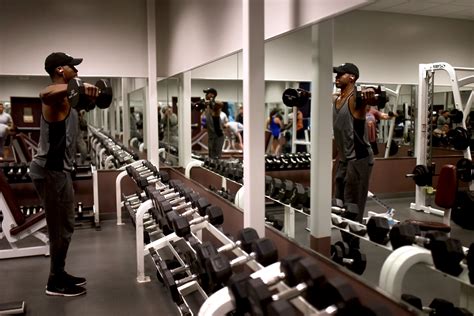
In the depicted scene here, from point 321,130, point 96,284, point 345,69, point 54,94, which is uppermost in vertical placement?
point 345,69

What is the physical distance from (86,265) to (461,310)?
2.80m

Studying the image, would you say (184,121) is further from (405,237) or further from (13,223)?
(405,237)

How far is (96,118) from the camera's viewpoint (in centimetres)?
863

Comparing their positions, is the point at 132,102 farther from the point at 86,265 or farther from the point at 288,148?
the point at 86,265

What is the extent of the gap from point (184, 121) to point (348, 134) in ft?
8.38

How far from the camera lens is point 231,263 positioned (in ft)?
5.22

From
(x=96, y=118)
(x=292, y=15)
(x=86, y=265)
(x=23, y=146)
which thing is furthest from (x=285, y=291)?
(x=96, y=118)

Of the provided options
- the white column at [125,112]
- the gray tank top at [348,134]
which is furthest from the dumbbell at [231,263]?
the white column at [125,112]

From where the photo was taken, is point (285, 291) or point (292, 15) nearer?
point (285, 291)

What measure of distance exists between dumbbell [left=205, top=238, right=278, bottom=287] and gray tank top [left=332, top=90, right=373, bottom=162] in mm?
1315

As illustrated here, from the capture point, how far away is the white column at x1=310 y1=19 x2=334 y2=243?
2105 mm

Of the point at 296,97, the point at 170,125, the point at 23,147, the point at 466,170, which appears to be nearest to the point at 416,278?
the point at 296,97

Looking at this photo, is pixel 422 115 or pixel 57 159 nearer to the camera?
pixel 57 159

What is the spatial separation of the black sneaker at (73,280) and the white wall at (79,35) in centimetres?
260
